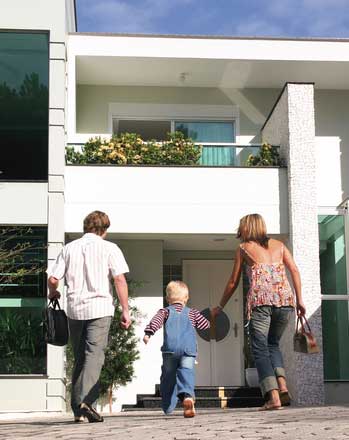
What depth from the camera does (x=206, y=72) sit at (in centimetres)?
1560

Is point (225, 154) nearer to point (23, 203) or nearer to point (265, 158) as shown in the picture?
point (265, 158)

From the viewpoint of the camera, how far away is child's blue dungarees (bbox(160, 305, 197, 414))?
7.19 metres

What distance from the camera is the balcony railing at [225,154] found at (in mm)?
14047

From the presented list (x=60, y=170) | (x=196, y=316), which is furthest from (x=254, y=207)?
(x=196, y=316)

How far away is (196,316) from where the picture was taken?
24.2ft

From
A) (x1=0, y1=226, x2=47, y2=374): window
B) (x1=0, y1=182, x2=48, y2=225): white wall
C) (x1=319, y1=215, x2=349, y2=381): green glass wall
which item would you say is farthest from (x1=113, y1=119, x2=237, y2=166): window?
(x1=0, y1=226, x2=47, y2=374): window

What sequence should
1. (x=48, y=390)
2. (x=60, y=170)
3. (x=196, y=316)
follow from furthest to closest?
1. (x=60, y=170)
2. (x=48, y=390)
3. (x=196, y=316)

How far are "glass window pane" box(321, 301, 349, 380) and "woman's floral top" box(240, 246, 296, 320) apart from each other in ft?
22.0

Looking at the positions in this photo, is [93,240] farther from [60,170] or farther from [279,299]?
[60,170]

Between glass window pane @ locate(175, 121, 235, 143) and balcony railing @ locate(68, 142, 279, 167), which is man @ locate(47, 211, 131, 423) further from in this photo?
glass window pane @ locate(175, 121, 235, 143)

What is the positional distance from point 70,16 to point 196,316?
9.33 meters

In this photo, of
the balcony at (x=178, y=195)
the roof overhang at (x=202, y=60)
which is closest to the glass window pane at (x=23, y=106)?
the balcony at (x=178, y=195)

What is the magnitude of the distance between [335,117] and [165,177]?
13.8ft

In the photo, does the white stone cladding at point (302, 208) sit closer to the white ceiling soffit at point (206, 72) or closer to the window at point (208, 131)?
the white ceiling soffit at point (206, 72)
